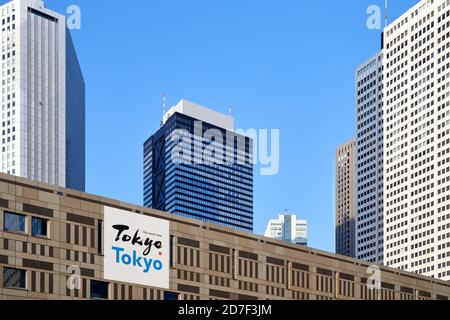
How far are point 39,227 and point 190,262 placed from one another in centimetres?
2277

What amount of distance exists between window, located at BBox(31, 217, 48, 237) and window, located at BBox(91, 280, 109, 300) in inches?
334

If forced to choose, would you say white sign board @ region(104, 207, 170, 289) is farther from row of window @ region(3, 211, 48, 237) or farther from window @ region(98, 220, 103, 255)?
row of window @ region(3, 211, 48, 237)

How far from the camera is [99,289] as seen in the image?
94.7 m

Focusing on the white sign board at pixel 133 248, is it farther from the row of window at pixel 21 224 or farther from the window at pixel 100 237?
the row of window at pixel 21 224

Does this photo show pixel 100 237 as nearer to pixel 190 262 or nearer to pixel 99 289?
pixel 99 289

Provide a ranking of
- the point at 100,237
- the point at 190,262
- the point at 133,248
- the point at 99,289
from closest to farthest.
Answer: the point at 99,289 → the point at 100,237 → the point at 133,248 → the point at 190,262

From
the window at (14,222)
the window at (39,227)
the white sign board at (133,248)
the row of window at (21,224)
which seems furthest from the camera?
the white sign board at (133,248)

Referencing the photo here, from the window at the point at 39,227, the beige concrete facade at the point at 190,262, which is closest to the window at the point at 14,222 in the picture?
the beige concrete facade at the point at 190,262

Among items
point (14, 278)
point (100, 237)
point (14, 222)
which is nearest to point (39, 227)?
point (14, 222)

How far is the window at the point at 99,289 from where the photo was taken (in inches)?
3698

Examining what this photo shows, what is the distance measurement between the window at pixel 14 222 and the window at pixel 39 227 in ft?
4.07

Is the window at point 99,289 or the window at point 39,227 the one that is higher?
the window at point 39,227

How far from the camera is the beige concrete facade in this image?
87.7 metres
